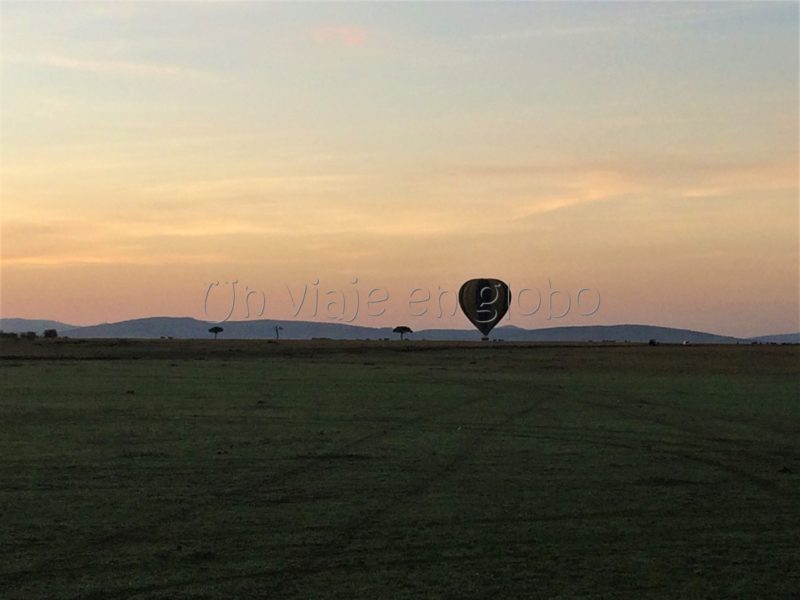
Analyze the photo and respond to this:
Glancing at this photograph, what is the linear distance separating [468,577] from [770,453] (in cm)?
1152

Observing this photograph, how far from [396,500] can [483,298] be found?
103 meters

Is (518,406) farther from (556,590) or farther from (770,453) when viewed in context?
(556,590)

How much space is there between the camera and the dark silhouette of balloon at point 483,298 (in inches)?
4643

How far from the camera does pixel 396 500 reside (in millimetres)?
15188

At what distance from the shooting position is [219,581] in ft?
35.2

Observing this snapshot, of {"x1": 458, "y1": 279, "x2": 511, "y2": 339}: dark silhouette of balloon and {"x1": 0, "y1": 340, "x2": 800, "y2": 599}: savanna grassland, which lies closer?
{"x1": 0, "y1": 340, "x2": 800, "y2": 599}: savanna grassland

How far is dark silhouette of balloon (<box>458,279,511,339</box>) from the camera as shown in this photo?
117938mm

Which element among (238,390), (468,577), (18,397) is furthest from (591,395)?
(468,577)

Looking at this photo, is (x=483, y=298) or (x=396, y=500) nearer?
(x=396, y=500)

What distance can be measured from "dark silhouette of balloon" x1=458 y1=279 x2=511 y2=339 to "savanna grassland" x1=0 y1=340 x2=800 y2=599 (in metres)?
84.5

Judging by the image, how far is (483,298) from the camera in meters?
118

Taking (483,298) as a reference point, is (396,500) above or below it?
below

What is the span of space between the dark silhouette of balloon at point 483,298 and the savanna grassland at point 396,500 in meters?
84.5

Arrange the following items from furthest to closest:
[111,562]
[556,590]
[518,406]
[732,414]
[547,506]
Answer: [518,406], [732,414], [547,506], [111,562], [556,590]
